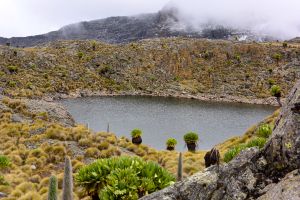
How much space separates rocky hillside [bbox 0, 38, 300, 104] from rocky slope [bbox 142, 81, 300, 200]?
126 meters

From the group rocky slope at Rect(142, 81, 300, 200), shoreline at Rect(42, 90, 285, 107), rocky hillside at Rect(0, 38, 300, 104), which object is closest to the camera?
rocky slope at Rect(142, 81, 300, 200)

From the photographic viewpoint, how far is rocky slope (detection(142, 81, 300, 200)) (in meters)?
8.59

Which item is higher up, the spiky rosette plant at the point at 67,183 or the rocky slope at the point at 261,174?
the rocky slope at the point at 261,174

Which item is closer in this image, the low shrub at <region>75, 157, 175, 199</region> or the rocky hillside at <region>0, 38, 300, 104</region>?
the low shrub at <region>75, 157, 175, 199</region>

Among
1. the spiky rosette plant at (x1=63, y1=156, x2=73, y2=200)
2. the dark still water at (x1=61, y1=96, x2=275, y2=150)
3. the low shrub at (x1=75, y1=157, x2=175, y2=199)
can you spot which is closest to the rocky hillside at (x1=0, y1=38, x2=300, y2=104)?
the dark still water at (x1=61, y1=96, x2=275, y2=150)

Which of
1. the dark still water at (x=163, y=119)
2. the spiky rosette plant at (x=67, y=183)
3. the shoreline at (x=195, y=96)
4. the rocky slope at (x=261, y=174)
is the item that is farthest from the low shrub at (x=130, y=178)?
the shoreline at (x=195, y=96)

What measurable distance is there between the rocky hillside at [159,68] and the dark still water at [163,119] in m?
21.6

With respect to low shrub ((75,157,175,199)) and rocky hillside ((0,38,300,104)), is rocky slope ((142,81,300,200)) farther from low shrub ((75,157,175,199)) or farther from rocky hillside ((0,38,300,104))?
rocky hillside ((0,38,300,104))

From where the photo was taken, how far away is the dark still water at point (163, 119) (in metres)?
73.7

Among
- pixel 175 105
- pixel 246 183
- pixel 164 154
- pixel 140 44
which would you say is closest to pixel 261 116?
pixel 175 105

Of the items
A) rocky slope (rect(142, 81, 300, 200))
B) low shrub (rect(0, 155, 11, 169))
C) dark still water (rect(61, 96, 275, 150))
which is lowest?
dark still water (rect(61, 96, 275, 150))

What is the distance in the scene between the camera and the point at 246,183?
9242 mm

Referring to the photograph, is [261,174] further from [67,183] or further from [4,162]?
[4,162]

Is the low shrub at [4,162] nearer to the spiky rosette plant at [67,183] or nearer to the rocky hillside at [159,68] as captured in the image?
the spiky rosette plant at [67,183]
